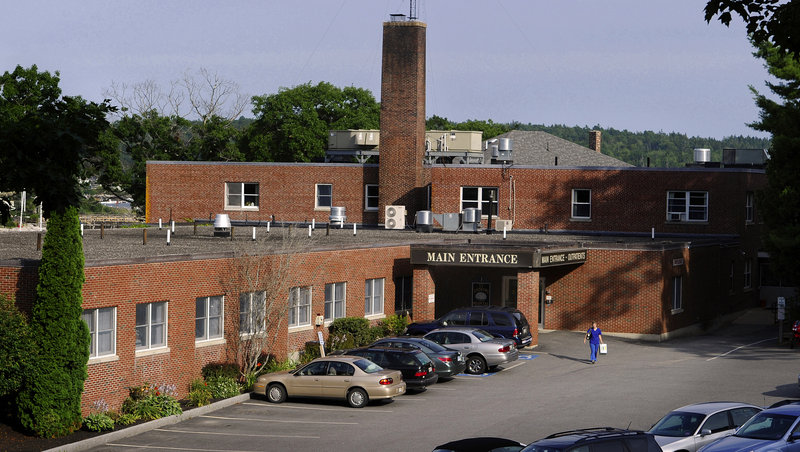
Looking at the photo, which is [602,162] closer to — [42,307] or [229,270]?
[229,270]

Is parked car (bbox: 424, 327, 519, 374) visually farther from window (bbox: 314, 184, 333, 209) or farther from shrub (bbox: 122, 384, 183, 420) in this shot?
window (bbox: 314, 184, 333, 209)

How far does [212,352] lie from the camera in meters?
31.8

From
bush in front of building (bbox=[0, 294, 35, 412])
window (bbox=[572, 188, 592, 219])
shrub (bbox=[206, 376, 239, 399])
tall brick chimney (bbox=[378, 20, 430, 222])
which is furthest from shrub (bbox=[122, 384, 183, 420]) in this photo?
window (bbox=[572, 188, 592, 219])

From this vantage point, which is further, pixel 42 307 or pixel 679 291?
pixel 679 291

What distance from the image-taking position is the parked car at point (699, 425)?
816 inches

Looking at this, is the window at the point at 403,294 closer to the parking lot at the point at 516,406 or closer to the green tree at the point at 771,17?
the parking lot at the point at 516,406

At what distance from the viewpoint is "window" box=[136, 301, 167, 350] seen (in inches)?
1136

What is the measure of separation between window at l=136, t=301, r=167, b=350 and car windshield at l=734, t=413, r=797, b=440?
16.8 m

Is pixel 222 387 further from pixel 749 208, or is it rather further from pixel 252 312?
pixel 749 208

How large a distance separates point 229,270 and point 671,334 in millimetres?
23667

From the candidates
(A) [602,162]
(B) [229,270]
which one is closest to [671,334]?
(B) [229,270]

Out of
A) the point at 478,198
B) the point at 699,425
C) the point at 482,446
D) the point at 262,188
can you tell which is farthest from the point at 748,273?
the point at 482,446

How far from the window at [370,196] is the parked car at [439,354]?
3033cm

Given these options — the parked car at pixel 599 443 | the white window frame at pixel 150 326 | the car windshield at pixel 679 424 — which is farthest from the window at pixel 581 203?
the parked car at pixel 599 443
